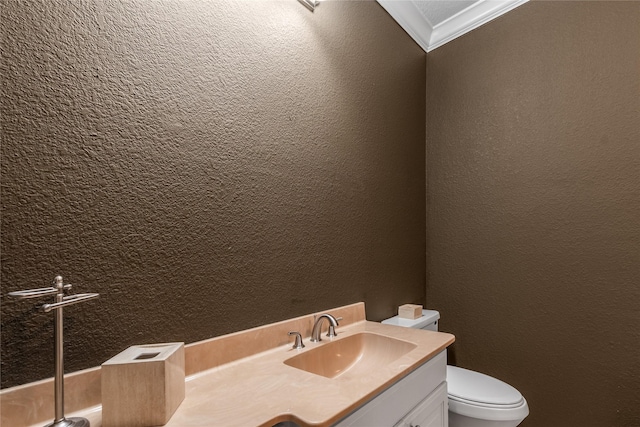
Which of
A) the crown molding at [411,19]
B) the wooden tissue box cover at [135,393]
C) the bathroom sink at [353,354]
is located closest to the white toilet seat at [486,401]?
the bathroom sink at [353,354]

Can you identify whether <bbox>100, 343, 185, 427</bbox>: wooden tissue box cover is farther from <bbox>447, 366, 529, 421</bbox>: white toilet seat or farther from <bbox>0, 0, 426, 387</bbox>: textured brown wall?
<bbox>447, 366, 529, 421</bbox>: white toilet seat

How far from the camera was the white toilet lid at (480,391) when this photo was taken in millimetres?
1415

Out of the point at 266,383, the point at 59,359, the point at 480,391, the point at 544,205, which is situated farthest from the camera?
the point at 544,205

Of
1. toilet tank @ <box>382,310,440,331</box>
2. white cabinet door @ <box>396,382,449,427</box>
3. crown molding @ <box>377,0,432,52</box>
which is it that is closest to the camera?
white cabinet door @ <box>396,382,449,427</box>

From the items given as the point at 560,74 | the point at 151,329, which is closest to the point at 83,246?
the point at 151,329

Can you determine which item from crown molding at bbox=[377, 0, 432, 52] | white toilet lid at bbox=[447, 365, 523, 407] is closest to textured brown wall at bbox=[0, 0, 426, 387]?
crown molding at bbox=[377, 0, 432, 52]

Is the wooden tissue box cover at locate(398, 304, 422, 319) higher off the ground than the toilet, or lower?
A: higher

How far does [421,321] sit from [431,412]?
0.67 metres

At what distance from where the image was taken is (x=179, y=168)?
96cm

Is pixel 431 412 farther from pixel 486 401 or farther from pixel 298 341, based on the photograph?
Result: pixel 298 341

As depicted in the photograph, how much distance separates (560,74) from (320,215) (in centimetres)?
150

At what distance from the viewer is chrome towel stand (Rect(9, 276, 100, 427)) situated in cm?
64

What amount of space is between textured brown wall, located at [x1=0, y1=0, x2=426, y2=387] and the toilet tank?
205 millimetres

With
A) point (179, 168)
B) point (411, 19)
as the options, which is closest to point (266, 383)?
point (179, 168)
